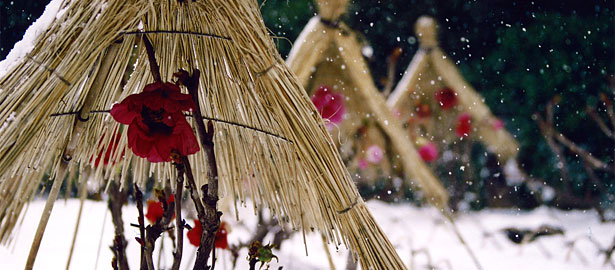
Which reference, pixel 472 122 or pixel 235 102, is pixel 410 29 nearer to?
pixel 472 122

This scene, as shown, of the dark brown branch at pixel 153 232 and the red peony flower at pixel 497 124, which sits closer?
the dark brown branch at pixel 153 232

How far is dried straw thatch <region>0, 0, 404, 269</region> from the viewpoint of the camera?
18.4 inches

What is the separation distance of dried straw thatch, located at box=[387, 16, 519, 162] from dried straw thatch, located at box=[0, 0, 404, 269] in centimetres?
138

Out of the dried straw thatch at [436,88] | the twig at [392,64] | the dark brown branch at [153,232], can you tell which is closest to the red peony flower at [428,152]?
the dried straw thatch at [436,88]

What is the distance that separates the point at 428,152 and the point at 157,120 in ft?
5.68

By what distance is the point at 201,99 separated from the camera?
63 cm

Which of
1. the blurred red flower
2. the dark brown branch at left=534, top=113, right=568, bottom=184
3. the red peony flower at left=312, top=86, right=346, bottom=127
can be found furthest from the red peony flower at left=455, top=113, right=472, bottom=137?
the red peony flower at left=312, top=86, right=346, bottom=127

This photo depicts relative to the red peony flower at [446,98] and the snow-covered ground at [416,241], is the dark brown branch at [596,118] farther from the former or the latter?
the red peony flower at [446,98]

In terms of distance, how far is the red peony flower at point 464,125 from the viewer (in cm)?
205

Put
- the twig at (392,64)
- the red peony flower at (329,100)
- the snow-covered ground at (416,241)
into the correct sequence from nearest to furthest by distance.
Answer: the snow-covered ground at (416,241)
the red peony flower at (329,100)
the twig at (392,64)

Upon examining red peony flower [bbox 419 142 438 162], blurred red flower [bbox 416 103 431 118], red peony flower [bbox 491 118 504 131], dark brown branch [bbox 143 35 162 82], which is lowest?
dark brown branch [bbox 143 35 162 82]

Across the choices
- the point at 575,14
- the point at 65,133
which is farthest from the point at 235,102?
the point at 575,14

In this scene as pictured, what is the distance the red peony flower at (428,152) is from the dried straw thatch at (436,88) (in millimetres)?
58

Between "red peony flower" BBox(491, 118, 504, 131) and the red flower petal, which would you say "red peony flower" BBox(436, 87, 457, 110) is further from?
the red flower petal
